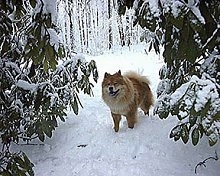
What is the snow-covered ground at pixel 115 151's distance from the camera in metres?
3.07

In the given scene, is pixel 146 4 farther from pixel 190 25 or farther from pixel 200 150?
pixel 200 150

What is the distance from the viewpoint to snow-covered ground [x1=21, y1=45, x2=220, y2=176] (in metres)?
3.07

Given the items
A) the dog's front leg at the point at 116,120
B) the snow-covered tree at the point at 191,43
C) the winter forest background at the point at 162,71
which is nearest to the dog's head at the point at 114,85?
the dog's front leg at the point at 116,120

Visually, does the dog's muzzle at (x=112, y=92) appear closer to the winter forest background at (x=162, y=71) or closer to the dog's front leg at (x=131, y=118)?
the dog's front leg at (x=131, y=118)

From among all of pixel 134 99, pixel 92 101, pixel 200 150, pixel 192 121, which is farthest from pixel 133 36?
pixel 192 121

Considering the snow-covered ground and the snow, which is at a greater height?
the snow

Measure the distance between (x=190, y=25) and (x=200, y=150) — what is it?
2.14 metres

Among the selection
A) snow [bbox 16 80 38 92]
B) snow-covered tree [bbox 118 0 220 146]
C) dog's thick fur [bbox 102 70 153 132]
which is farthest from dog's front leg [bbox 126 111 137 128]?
snow-covered tree [bbox 118 0 220 146]

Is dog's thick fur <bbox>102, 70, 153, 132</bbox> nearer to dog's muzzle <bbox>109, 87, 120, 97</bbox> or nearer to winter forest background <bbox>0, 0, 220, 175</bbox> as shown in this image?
dog's muzzle <bbox>109, 87, 120, 97</bbox>

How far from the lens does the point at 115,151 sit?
11.4 ft

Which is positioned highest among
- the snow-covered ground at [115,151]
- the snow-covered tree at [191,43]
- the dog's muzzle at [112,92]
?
the snow-covered tree at [191,43]

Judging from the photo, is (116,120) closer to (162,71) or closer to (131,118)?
(131,118)

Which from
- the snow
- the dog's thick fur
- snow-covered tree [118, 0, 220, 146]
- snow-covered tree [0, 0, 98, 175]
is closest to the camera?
snow-covered tree [118, 0, 220, 146]

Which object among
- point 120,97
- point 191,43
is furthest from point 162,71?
point 191,43
